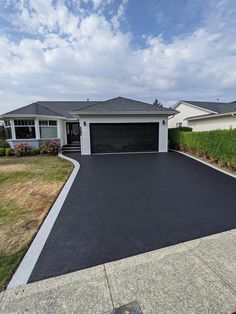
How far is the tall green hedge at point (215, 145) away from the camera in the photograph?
8180mm

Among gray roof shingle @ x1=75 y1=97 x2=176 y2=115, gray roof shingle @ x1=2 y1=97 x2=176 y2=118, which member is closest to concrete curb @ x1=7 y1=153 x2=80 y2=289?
gray roof shingle @ x1=75 y1=97 x2=176 y2=115

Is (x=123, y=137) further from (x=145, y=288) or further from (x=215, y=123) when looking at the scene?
(x=145, y=288)

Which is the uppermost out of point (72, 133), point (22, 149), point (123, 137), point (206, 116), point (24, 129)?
point (206, 116)

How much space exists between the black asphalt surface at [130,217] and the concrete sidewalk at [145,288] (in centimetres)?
24

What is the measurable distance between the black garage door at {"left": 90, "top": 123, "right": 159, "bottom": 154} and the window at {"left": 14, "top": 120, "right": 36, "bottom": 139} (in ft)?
16.8

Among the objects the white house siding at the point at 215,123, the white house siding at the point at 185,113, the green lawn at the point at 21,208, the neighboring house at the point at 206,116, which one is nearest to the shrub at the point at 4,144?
the green lawn at the point at 21,208

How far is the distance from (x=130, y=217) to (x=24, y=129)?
536 inches

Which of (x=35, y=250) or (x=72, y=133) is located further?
(x=72, y=133)

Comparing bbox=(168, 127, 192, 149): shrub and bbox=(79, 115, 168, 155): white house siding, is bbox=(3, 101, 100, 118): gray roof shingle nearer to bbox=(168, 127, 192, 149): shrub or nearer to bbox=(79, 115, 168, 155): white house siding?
bbox=(79, 115, 168, 155): white house siding

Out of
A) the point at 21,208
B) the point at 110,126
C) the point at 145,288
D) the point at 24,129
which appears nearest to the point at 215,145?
the point at 110,126

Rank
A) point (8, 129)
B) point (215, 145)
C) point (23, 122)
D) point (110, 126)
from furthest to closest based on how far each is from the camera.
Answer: point (8, 129)
point (23, 122)
point (110, 126)
point (215, 145)

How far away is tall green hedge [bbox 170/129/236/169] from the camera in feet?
26.8

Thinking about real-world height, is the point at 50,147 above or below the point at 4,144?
below

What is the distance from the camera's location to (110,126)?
13539 mm
